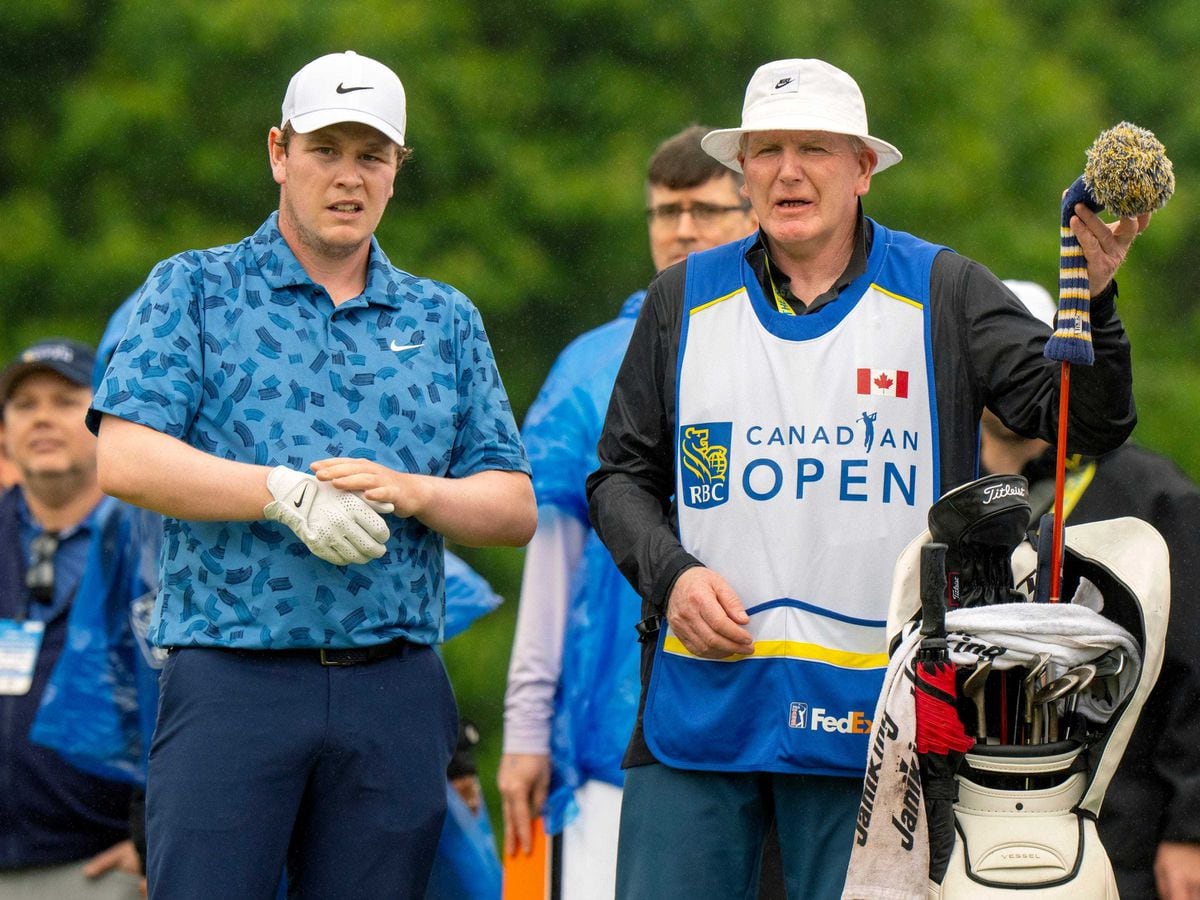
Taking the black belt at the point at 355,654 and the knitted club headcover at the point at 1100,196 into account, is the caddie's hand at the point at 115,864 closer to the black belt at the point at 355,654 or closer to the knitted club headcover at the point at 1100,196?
the black belt at the point at 355,654

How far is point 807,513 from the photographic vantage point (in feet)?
13.1

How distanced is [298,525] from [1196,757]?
240 centimetres

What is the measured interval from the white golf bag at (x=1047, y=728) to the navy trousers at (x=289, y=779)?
1.02m

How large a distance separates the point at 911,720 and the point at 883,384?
2.51ft

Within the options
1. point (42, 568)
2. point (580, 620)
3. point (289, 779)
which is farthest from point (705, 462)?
point (42, 568)

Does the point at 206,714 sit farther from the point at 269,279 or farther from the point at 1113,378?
the point at 1113,378

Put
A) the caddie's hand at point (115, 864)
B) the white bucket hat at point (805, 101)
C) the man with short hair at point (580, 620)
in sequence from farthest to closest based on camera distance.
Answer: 1. the caddie's hand at point (115, 864)
2. the man with short hair at point (580, 620)
3. the white bucket hat at point (805, 101)

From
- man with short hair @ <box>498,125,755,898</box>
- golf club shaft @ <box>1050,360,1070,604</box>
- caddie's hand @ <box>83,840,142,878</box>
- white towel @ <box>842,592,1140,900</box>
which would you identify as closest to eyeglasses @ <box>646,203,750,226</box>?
man with short hair @ <box>498,125,755,898</box>

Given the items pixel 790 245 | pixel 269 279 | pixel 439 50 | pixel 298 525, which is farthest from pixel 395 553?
pixel 439 50

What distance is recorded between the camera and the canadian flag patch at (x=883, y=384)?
3.99 meters

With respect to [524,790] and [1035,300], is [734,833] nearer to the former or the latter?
[524,790]

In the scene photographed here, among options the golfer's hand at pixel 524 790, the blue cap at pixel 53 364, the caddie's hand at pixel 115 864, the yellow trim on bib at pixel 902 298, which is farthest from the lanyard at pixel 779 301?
the blue cap at pixel 53 364

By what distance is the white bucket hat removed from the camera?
4168 mm

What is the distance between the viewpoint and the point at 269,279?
13.6ft
